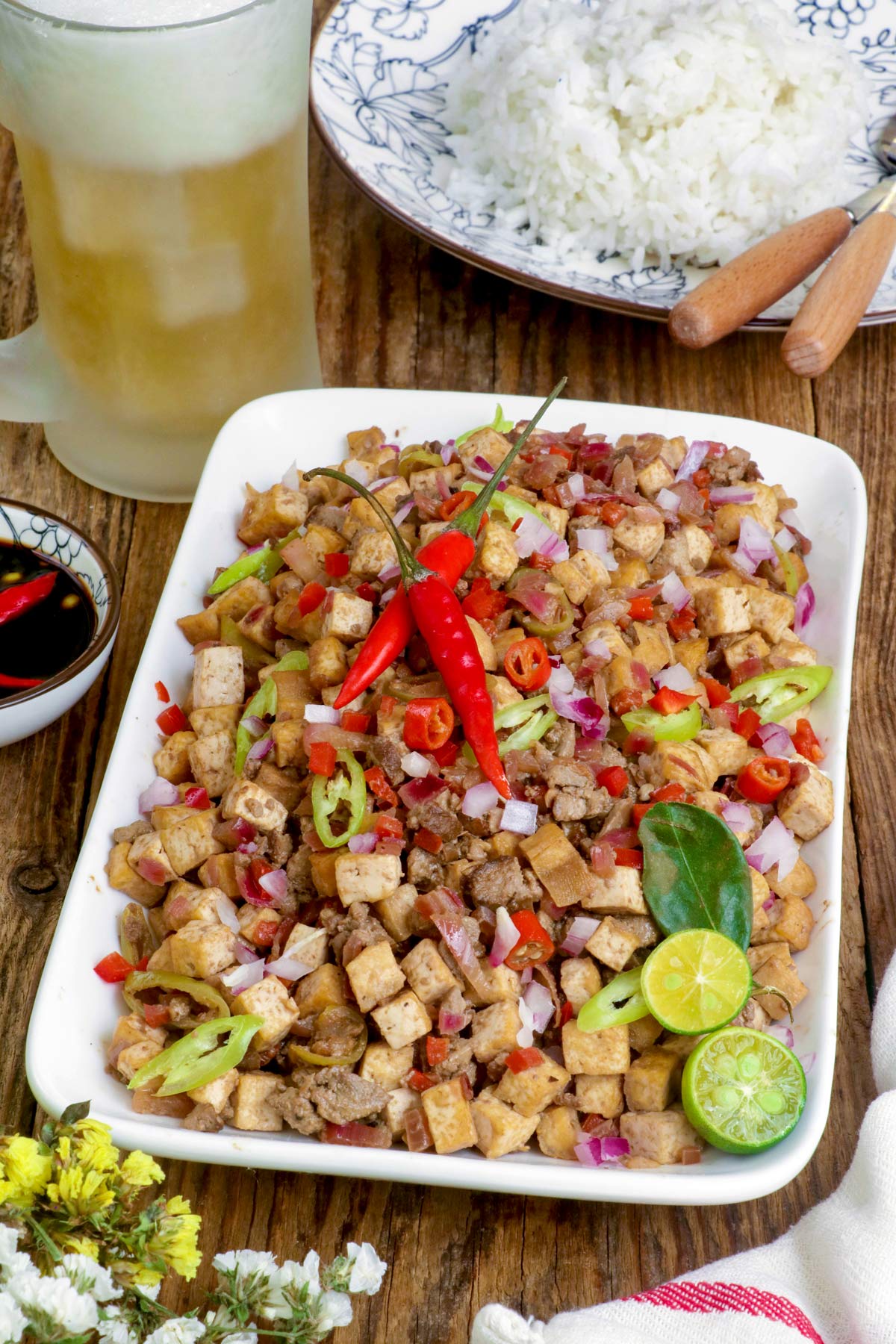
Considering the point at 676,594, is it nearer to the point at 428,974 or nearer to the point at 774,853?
the point at 774,853

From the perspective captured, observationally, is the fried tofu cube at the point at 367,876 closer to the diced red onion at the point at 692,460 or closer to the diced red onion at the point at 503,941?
the diced red onion at the point at 503,941

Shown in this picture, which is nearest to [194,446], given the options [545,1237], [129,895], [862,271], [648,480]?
[648,480]

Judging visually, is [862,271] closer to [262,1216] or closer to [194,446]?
[194,446]

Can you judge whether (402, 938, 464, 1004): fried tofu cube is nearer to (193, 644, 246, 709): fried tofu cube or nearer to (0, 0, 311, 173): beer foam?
(193, 644, 246, 709): fried tofu cube

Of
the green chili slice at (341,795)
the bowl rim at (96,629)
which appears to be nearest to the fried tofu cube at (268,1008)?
the green chili slice at (341,795)

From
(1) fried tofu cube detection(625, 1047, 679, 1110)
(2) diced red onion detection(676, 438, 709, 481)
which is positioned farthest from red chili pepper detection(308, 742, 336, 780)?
(2) diced red onion detection(676, 438, 709, 481)

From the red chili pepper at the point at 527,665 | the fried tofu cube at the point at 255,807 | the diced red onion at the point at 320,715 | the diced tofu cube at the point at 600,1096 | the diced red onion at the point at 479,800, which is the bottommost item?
the diced tofu cube at the point at 600,1096

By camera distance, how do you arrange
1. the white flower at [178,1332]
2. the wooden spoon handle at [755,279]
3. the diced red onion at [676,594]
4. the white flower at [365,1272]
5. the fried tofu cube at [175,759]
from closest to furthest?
the white flower at [178,1332], the white flower at [365,1272], the fried tofu cube at [175,759], the diced red onion at [676,594], the wooden spoon handle at [755,279]
